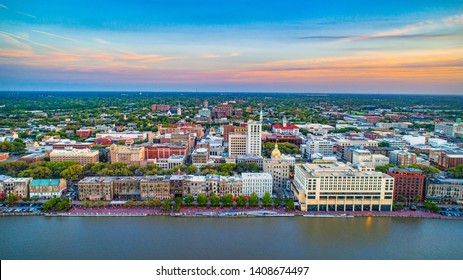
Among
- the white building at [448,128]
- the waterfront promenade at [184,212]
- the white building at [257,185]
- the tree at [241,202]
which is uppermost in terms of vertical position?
the white building at [448,128]

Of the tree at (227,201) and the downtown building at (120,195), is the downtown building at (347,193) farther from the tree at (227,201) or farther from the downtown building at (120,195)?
the downtown building at (120,195)

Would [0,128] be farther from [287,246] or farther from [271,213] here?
[287,246]

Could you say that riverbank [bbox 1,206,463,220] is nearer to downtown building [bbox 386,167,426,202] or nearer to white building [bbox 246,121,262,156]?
downtown building [bbox 386,167,426,202]

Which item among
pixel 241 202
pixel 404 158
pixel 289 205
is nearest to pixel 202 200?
pixel 241 202

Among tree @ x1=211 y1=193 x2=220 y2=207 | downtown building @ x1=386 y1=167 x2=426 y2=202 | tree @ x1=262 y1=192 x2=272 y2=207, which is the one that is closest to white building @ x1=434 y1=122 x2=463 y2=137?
downtown building @ x1=386 y1=167 x2=426 y2=202

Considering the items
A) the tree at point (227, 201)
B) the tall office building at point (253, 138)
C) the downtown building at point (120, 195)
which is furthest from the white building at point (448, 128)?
the downtown building at point (120, 195)

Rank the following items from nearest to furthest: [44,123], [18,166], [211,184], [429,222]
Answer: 1. [429,222]
2. [211,184]
3. [18,166]
4. [44,123]

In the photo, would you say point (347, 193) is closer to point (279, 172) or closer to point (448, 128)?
point (279, 172)

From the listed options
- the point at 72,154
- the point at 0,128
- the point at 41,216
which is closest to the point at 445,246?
the point at 41,216
